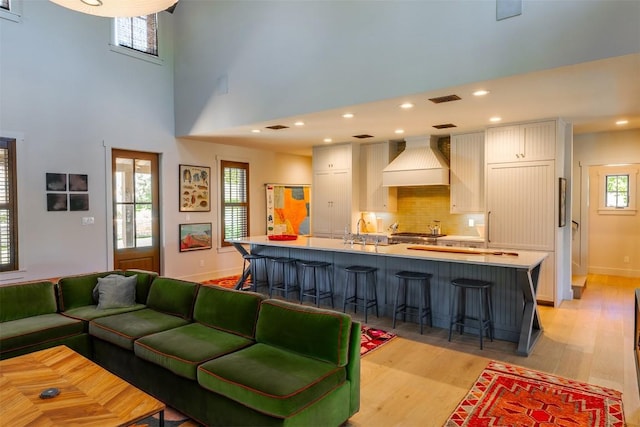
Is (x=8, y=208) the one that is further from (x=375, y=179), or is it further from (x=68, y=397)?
(x=375, y=179)

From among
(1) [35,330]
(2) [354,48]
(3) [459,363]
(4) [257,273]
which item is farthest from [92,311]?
(2) [354,48]

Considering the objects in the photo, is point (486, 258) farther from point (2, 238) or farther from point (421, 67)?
point (2, 238)

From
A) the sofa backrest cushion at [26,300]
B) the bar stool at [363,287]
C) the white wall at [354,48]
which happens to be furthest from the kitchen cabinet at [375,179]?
the sofa backrest cushion at [26,300]

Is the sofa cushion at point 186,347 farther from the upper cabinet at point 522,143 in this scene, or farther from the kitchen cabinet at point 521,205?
the upper cabinet at point 522,143

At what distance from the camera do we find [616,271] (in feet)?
24.5

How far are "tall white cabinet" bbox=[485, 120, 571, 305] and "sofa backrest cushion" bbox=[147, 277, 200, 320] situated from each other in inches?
180

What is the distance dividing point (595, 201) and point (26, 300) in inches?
354

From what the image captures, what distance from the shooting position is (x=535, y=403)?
9.52ft

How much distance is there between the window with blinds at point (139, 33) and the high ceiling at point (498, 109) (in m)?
1.79

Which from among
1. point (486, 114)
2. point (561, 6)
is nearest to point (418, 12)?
point (561, 6)

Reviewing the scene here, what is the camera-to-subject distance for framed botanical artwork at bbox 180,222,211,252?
23.8 feet

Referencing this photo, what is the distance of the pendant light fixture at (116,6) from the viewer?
243 cm

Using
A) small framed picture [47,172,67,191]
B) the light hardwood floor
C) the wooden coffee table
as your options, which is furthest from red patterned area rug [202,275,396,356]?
small framed picture [47,172,67,191]

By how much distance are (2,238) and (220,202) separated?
3.50 meters
